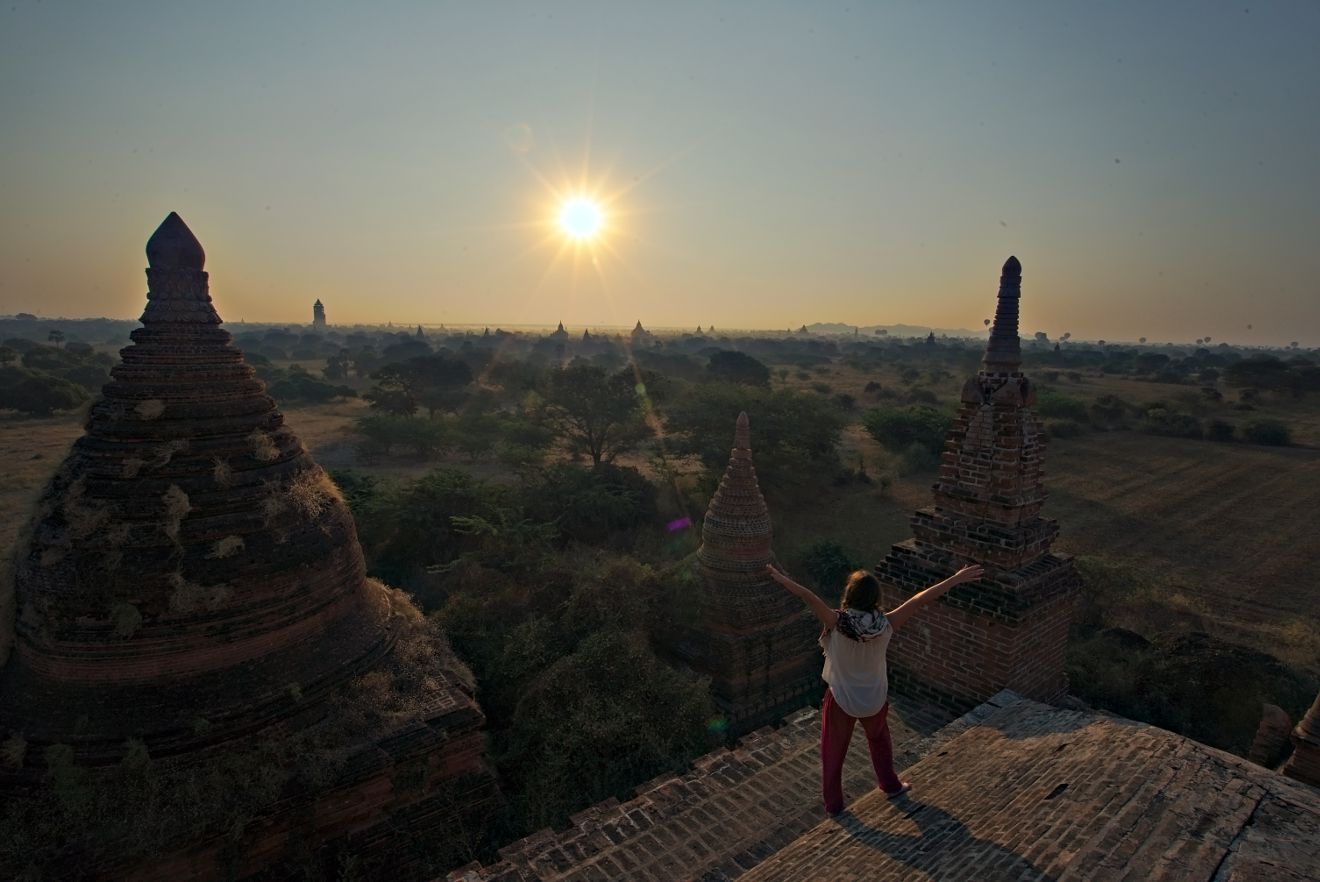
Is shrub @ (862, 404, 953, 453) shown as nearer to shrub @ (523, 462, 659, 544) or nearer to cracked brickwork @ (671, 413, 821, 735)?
shrub @ (523, 462, 659, 544)

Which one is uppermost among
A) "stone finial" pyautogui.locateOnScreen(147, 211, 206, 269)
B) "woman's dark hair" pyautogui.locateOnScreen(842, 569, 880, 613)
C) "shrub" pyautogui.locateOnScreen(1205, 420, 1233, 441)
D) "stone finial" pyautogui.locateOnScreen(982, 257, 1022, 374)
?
"stone finial" pyautogui.locateOnScreen(147, 211, 206, 269)

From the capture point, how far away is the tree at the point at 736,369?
4853 centimetres

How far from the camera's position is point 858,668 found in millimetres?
4129

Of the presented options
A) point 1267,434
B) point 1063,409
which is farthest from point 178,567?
point 1267,434

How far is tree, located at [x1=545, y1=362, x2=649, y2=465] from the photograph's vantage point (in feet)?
84.7

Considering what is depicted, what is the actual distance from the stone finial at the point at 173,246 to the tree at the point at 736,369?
41.7 m

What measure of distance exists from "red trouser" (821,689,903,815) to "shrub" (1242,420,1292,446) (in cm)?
4171

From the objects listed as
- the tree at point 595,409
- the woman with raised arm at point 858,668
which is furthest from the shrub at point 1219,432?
the woman with raised arm at point 858,668

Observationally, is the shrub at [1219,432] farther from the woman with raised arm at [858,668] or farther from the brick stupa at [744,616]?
the woman with raised arm at [858,668]

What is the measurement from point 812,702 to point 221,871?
784 cm

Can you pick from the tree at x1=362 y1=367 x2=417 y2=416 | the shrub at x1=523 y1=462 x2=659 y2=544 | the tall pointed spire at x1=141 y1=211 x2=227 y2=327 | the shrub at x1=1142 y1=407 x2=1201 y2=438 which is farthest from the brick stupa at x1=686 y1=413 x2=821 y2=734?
the shrub at x1=1142 y1=407 x2=1201 y2=438

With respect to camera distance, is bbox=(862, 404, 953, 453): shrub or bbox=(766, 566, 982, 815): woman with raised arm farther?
bbox=(862, 404, 953, 453): shrub

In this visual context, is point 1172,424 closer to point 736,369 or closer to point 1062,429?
point 1062,429

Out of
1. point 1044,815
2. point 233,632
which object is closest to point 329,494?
point 233,632
